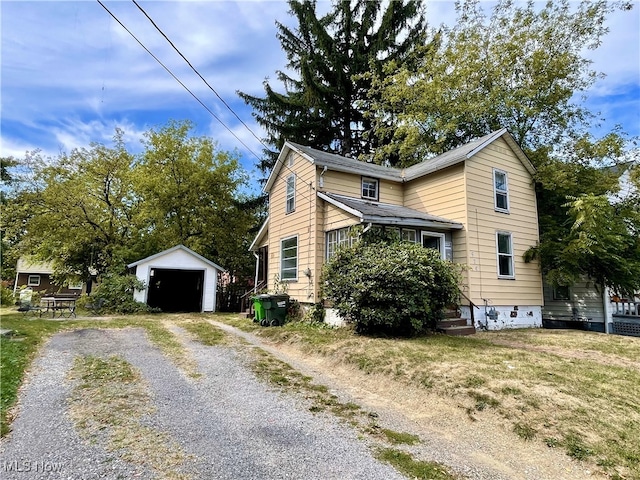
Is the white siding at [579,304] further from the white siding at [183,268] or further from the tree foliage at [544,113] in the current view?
the white siding at [183,268]

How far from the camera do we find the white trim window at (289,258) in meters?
14.2

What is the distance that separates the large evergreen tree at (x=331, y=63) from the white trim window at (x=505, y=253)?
12111mm

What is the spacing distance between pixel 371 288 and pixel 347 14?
69.5 ft

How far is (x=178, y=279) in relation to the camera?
23672 millimetres

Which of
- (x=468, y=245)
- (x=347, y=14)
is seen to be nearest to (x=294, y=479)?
(x=468, y=245)

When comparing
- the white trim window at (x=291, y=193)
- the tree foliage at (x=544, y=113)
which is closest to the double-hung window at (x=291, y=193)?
the white trim window at (x=291, y=193)

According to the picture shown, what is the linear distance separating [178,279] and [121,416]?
20431 millimetres

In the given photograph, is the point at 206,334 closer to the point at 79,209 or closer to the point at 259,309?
the point at 259,309

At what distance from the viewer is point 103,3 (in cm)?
586

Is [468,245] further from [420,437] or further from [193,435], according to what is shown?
[193,435]

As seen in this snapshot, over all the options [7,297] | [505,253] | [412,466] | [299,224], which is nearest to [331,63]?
[299,224]

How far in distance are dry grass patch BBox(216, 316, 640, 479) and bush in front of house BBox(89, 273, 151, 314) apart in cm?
1159

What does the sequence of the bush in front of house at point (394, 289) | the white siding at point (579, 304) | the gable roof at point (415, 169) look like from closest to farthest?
the bush in front of house at point (394, 289)
the gable roof at point (415, 169)
the white siding at point (579, 304)

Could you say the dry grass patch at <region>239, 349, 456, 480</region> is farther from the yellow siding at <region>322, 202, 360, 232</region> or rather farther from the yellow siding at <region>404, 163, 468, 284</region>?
the yellow siding at <region>404, 163, 468, 284</region>
